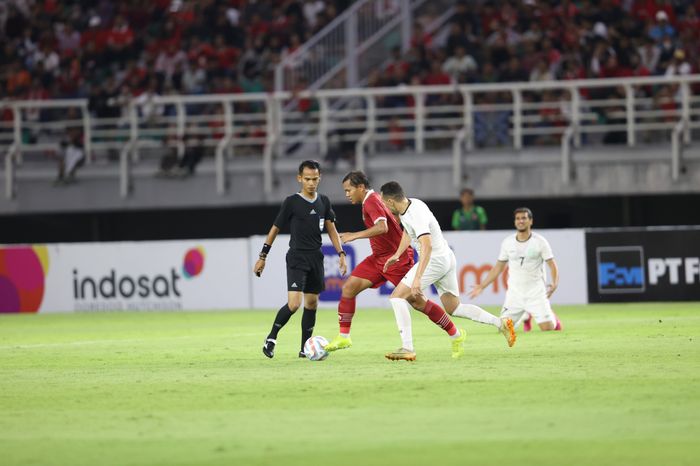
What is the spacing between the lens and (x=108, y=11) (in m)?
36.4

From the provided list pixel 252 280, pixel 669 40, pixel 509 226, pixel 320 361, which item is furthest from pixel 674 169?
pixel 320 361

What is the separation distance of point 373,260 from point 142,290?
13816mm

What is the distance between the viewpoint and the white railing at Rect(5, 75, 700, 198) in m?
28.5

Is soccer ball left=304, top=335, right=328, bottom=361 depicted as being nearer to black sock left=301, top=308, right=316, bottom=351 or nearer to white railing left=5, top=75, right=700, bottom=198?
black sock left=301, top=308, right=316, bottom=351

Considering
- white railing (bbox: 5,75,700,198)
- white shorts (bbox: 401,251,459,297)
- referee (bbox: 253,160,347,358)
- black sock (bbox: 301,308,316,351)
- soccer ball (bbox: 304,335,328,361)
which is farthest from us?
white railing (bbox: 5,75,700,198)

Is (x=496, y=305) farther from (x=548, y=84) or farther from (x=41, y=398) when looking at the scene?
(x=41, y=398)

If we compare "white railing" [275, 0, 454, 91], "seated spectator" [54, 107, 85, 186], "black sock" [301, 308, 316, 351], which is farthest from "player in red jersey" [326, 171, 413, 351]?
"seated spectator" [54, 107, 85, 186]

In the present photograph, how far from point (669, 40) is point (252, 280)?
32.9 ft

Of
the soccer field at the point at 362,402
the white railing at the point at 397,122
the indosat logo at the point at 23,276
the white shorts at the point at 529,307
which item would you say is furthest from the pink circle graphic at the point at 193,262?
the white shorts at the point at 529,307

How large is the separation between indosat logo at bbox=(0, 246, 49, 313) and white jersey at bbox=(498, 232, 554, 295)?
40.8 ft

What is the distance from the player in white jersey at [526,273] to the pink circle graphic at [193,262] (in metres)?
9.83

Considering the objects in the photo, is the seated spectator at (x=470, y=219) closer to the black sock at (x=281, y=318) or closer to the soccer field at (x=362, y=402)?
the soccer field at (x=362, y=402)

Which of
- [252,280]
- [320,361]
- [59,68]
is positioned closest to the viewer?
[320,361]

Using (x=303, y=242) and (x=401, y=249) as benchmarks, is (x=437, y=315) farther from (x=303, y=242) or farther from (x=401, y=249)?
(x=303, y=242)
